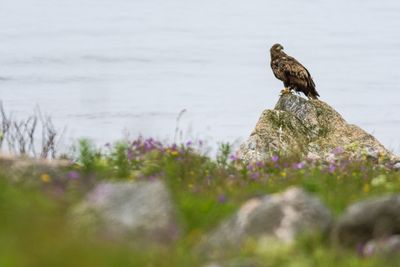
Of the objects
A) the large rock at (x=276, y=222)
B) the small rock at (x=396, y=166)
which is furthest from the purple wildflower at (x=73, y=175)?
the small rock at (x=396, y=166)

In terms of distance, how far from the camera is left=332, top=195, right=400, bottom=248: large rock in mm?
10297

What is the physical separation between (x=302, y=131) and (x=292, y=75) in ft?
4.71

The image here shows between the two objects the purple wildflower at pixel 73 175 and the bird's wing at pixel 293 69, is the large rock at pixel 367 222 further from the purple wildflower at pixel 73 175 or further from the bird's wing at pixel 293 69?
the bird's wing at pixel 293 69

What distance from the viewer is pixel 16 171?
12.3 m

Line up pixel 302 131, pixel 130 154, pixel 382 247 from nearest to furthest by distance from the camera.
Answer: pixel 382 247
pixel 130 154
pixel 302 131

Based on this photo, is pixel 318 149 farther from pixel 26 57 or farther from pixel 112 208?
pixel 26 57

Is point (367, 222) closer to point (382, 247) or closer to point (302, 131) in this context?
point (382, 247)

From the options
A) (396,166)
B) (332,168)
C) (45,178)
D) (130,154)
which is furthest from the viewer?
(396,166)

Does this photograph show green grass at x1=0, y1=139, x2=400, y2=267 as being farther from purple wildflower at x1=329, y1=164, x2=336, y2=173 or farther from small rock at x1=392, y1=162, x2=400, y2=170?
small rock at x1=392, y1=162, x2=400, y2=170

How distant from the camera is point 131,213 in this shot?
1013 centimetres

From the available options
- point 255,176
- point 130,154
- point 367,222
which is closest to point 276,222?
point 367,222

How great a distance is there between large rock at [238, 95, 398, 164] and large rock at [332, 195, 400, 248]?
11018 mm

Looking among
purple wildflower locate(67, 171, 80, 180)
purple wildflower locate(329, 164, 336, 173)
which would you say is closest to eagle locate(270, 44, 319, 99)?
purple wildflower locate(329, 164, 336, 173)

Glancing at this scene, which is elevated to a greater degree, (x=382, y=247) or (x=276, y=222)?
(x=276, y=222)
